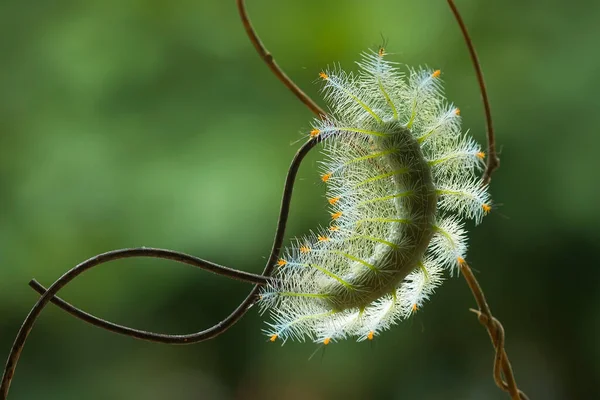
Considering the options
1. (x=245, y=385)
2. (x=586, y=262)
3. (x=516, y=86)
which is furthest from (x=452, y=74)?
(x=245, y=385)

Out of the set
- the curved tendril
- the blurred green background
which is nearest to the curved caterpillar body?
the curved tendril

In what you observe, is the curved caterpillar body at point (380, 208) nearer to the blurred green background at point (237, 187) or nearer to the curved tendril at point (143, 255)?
→ the curved tendril at point (143, 255)

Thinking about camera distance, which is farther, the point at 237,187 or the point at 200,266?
the point at 237,187

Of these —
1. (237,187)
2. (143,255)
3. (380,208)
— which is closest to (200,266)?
(143,255)

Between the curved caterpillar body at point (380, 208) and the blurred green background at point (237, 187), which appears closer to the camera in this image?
the curved caterpillar body at point (380, 208)

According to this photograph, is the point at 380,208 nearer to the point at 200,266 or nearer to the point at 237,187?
the point at 200,266

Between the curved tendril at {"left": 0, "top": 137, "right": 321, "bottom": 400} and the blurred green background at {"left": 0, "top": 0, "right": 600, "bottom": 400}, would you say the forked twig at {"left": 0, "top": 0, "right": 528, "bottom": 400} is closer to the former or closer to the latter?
the curved tendril at {"left": 0, "top": 137, "right": 321, "bottom": 400}

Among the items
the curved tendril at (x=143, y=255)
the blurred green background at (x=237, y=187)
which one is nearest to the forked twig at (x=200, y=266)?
the curved tendril at (x=143, y=255)
